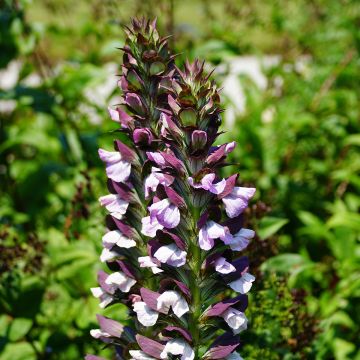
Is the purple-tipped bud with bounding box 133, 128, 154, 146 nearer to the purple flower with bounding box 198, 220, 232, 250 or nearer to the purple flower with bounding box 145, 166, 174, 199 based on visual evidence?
the purple flower with bounding box 145, 166, 174, 199

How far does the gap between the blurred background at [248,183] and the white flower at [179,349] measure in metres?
0.62

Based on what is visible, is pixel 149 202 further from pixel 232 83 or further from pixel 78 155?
pixel 232 83

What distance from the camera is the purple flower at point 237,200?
4.98 feet

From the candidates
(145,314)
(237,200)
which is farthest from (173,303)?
(237,200)

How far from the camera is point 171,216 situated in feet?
4.93

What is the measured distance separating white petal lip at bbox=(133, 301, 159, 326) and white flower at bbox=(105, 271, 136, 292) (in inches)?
5.5

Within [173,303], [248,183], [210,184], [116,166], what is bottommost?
[173,303]

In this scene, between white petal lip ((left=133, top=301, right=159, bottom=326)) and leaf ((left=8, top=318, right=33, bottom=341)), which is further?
leaf ((left=8, top=318, right=33, bottom=341))

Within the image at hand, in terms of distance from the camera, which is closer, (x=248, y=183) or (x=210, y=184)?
(x=210, y=184)

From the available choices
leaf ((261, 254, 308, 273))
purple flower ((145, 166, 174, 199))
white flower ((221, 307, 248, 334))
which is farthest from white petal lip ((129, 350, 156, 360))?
leaf ((261, 254, 308, 273))

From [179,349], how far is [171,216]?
0.40 meters

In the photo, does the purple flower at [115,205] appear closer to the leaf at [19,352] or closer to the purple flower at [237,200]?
the purple flower at [237,200]

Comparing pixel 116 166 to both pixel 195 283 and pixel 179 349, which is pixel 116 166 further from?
pixel 179 349

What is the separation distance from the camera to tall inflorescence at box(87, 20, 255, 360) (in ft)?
4.96
